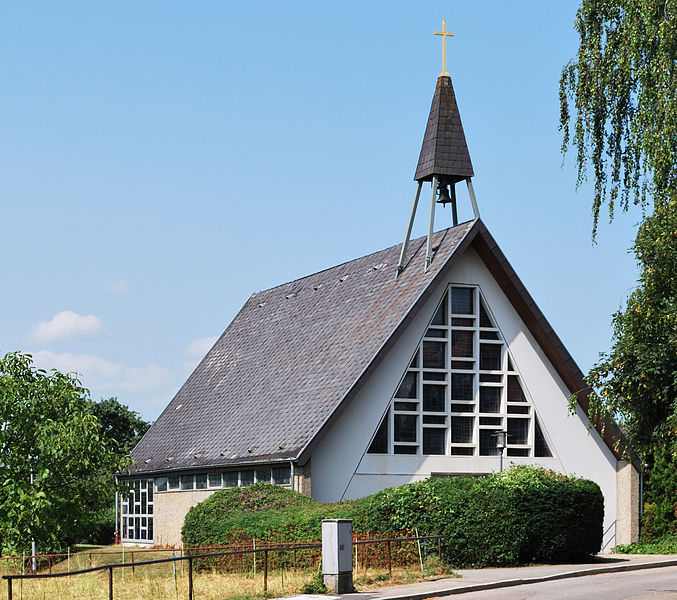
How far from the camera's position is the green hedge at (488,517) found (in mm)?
23250

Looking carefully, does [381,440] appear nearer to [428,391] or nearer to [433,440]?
[433,440]

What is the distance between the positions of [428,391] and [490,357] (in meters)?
2.24

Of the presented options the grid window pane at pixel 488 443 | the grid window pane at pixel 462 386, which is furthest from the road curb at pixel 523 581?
the grid window pane at pixel 462 386

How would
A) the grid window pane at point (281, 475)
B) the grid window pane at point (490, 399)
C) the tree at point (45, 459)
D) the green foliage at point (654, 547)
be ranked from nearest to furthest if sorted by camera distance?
the tree at point (45, 459)
the green foliage at point (654, 547)
the grid window pane at point (281, 475)
the grid window pane at point (490, 399)

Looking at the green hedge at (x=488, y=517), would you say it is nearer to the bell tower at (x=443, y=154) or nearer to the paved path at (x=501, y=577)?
the paved path at (x=501, y=577)

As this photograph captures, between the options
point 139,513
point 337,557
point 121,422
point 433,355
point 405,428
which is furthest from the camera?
point 121,422

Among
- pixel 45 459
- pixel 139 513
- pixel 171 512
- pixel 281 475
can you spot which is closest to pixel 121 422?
pixel 139 513

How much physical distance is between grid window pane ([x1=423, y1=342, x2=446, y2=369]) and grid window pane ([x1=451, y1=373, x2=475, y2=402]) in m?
0.54

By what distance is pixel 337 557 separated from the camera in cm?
1889

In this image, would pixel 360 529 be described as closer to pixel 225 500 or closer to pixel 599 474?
pixel 225 500

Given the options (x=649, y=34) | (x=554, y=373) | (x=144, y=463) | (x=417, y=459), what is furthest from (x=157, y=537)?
→ (x=649, y=34)

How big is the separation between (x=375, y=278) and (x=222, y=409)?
691cm

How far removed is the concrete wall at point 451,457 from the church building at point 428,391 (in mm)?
38

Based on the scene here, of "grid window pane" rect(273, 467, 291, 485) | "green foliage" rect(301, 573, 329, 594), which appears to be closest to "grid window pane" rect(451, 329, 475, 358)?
"grid window pane" rect(273, 467, 291, 485)
